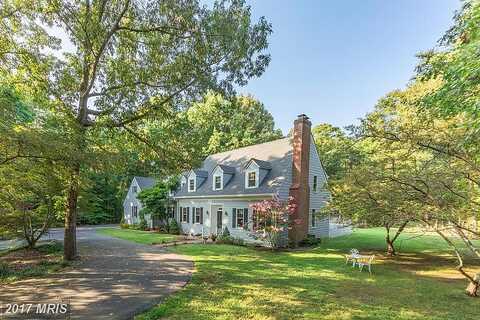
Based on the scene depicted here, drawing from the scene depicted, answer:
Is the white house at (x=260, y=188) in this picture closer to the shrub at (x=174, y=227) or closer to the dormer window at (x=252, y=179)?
the dormer window at (x=252, y=179)

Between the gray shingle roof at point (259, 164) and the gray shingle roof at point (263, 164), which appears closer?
the gray shingle roof at point (259, 164)

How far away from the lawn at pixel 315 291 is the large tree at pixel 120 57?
17.8ft

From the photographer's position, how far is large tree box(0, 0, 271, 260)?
9781 mm

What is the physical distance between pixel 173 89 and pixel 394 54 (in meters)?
11.2

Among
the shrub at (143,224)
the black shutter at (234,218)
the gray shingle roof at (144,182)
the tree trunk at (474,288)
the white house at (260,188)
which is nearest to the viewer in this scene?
the tree trunk at (474,288)

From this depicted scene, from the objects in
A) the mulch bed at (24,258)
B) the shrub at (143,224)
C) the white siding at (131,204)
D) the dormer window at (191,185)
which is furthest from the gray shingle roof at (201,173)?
the mulch bed at (24,258)

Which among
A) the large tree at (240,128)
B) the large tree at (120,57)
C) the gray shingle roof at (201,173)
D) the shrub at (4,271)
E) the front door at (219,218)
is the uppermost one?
the large tree at (240,128)

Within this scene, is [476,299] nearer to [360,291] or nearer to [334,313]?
[360,291]

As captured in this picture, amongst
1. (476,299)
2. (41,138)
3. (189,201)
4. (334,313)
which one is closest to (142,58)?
(41,138)

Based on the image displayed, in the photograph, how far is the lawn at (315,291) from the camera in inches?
249

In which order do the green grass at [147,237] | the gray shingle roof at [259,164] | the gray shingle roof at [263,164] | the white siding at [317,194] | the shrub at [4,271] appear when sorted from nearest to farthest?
the shrub at [4,271] < the gray shingle roof at [259,164] < the green grass at [147,237] < the gray shingle roof at [263,164] < the white siding at [317,194]

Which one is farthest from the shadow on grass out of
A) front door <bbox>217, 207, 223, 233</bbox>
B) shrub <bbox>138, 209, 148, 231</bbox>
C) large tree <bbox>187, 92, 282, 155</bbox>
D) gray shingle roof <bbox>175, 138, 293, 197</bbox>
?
large tree <bbox>187, 92, 282, 155</bbox>

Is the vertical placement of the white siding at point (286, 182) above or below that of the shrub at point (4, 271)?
above

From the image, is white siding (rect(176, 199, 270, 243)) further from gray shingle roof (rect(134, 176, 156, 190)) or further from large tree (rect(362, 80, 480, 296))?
large tree (rect(362, 80, 480, 296))
